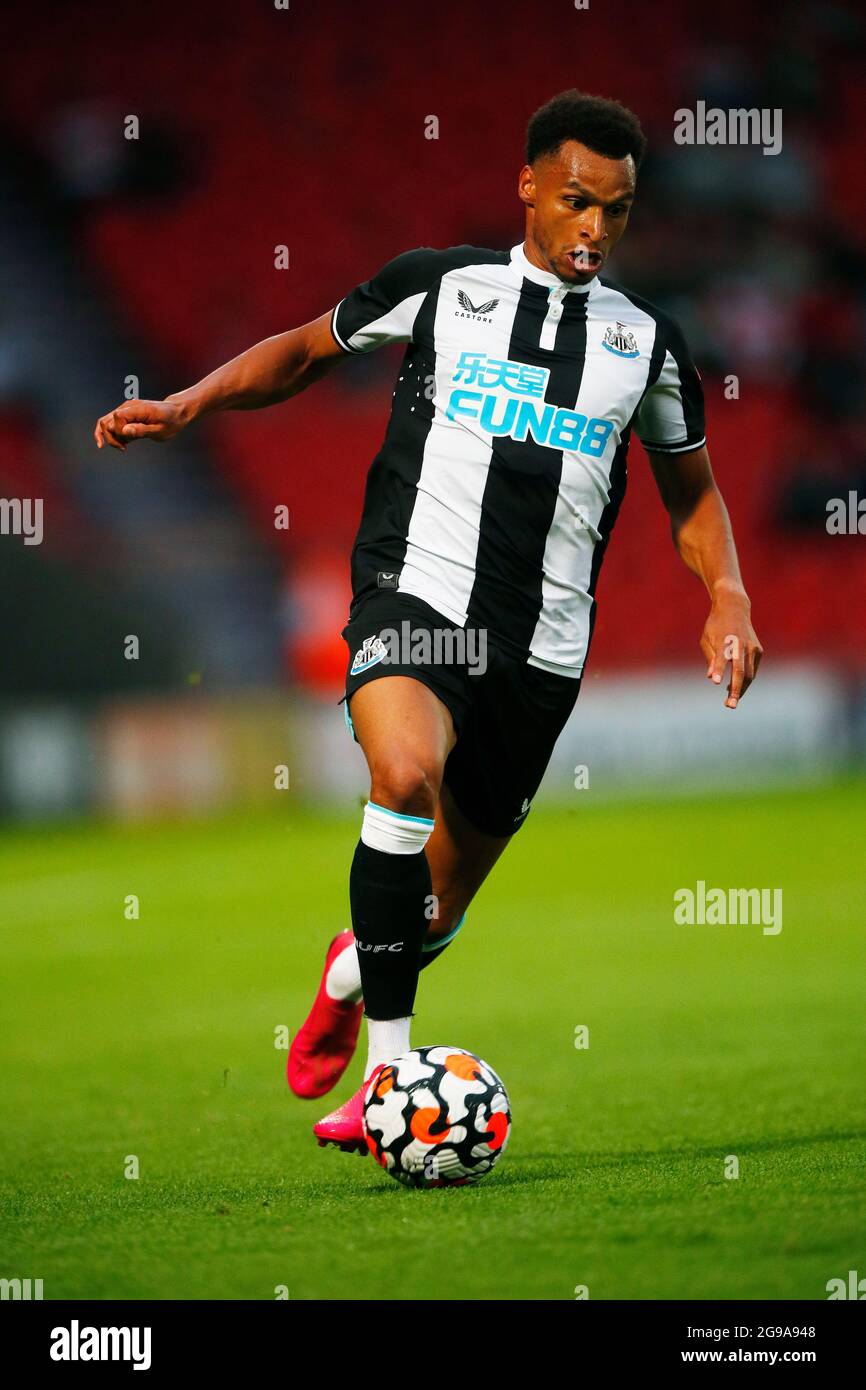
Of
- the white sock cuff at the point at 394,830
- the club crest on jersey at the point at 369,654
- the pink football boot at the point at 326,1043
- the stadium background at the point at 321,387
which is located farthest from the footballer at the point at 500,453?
the stadium background at the point at 321,387

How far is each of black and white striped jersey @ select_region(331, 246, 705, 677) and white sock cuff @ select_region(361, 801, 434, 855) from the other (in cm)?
54

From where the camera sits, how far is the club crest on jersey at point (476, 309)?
418 centimetres

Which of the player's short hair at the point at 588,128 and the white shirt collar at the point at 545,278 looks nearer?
the player's short hair at the point at 588,128

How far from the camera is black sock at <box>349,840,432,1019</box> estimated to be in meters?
3.74

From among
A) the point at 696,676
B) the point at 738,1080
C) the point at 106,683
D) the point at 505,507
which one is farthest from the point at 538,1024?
the point at 696,676

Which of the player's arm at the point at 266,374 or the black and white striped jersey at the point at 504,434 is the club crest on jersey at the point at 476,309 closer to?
the black and white striped jersey at the point at 504,434

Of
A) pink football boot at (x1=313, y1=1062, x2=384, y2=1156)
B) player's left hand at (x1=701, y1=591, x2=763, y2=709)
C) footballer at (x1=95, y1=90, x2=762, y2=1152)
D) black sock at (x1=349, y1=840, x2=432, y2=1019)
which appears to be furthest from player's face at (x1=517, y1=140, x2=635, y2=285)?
pink football boot at (x1=313, y1=1062, x2=384, y2=1156)

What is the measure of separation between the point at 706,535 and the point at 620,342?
55 centimetres

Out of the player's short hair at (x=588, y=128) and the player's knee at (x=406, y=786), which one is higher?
the player's short hair at (x=588, y=128)

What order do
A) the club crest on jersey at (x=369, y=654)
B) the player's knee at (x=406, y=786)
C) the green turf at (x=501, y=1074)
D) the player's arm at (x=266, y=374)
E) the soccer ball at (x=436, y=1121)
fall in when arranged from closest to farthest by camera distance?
the green turf at (x=501, y=1074), the soccer ball at (x=436, y=1121), the player's knee at (x=406, y=786), the club crest on jersey at (x=369, y=654), the player's arm at (x=266, y=374)

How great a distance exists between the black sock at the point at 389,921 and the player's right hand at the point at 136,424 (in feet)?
3.45

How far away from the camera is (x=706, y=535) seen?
4434 mm

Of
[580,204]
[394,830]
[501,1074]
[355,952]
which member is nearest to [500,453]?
[580,204]

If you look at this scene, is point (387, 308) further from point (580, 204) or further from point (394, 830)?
point (394, 830)
